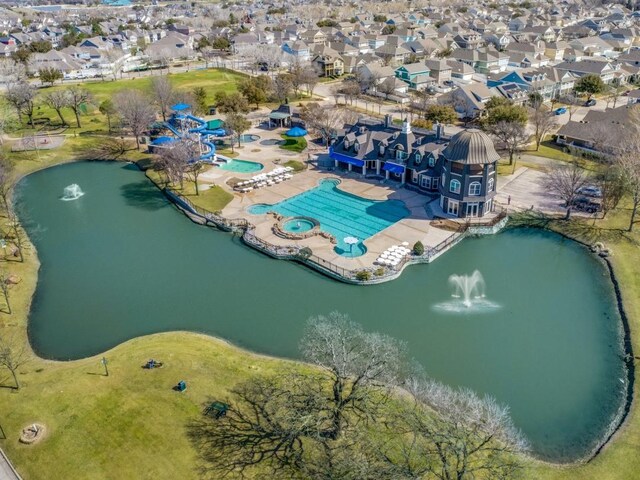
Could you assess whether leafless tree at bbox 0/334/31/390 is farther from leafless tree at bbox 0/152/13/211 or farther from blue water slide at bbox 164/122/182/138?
blue water slide at bbox 164/122/182/138

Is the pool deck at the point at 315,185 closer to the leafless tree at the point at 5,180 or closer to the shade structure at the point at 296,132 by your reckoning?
the shade structure at the point at 296,132

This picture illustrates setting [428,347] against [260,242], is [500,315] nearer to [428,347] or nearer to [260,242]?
[428,347]

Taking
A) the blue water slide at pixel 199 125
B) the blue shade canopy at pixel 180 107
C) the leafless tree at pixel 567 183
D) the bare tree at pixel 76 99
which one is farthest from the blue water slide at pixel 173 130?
the leafless tree at pixel 567 183

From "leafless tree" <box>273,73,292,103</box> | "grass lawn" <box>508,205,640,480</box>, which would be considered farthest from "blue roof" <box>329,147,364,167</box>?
"leafless tree" <box>273,73,292,103</box>

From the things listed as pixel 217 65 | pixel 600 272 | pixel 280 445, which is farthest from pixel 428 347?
pixel 217 65

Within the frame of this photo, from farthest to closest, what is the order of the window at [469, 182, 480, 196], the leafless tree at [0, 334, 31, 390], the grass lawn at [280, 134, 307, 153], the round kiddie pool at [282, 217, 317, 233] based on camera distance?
1. the grass lawn at [280, 134, 307, 153]
2. the round kiddie pool at [282, 217, 317, 233]
3. the window at [469, 182, 480, 196]
4. the leafless tree at [0, 334, 31, 390]

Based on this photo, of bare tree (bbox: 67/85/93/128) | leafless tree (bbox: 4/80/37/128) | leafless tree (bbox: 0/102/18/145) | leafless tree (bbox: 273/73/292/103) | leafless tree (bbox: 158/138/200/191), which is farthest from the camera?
leafless tree (bbox: 273/73/292/103)

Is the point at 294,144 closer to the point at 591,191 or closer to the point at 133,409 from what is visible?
the point at 591,191
